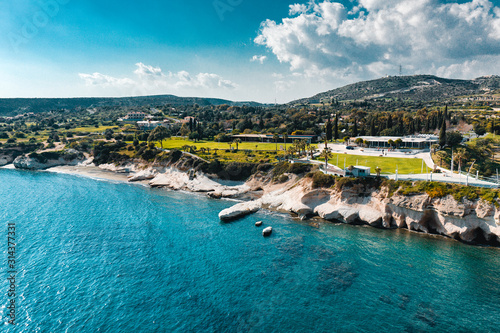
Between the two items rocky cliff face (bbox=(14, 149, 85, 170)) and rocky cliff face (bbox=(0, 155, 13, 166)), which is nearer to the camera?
rocky cliff face (bbox=(14, 149, 85, 170))

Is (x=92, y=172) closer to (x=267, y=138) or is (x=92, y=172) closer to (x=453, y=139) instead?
(x=267, y=138)

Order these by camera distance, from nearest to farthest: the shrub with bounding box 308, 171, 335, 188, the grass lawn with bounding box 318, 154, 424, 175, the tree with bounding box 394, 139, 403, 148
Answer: the shrub with bounding box 308, 171, 335, 188 → the grass lawn with bounding box 318, 154, 424, 175 → the tree with bounding box 394, 139, 403, 148

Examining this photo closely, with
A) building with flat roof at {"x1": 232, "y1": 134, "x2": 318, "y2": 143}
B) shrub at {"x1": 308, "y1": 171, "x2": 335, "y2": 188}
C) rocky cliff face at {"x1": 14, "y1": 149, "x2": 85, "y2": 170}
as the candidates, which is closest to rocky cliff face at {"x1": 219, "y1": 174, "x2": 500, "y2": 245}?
shrub at {"x1": 308, "y1": 171, "x2": 335, "y2": 188}

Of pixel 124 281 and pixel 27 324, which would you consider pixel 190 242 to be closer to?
pixel 124 281

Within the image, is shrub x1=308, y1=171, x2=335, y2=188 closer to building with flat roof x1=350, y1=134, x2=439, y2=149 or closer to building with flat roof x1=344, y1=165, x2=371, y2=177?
building with flat roof x1=344, y1=165, x2=371, y2=177

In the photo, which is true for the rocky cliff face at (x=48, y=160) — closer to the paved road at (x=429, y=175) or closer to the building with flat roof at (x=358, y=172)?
the paved road at (x=429, y=175)

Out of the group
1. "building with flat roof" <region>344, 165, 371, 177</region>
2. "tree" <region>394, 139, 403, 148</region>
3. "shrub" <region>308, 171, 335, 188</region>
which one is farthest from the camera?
"tree" <region>394, 139, 403, 148</region>

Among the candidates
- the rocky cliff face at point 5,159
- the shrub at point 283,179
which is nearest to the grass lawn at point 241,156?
the shrub at point 283,179
